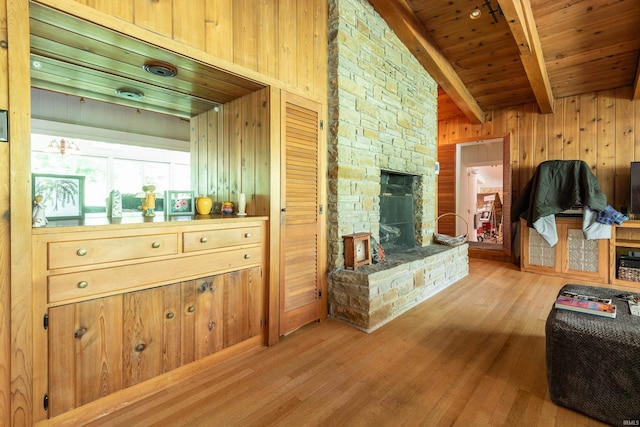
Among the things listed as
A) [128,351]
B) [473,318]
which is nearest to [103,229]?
[128,351]

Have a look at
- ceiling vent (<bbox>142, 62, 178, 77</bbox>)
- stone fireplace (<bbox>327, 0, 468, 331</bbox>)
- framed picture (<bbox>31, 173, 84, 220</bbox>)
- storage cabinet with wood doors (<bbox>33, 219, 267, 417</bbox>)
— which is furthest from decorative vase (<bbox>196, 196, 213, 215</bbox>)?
stone fireplace (<bbox>327, 0, 468, 331</bbox>)

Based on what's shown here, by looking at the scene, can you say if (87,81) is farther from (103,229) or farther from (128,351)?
(128,351)

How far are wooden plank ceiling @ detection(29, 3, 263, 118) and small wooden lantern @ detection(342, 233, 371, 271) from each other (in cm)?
146

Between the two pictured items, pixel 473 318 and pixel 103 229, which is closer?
pixel 103 229

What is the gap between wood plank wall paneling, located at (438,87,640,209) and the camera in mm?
4191

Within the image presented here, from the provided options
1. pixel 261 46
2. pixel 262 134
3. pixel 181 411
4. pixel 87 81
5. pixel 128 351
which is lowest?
pixel 181 411

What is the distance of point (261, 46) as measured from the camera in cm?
215

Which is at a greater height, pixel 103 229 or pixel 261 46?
pixel 261 46

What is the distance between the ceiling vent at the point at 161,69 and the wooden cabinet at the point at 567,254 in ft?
15.8

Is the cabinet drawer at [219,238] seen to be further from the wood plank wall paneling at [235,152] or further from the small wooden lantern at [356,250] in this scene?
the small wooden lantern at [356,250]

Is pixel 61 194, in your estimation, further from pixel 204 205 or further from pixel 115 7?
pixel 115 7

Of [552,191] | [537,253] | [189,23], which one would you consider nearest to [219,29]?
[189,23]

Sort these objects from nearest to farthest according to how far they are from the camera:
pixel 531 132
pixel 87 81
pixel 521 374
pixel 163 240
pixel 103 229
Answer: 1. pixel 103 229
2. pixel 163 240
3. pixel 521 374
4. pixel 87 81
5. pixel 531 132

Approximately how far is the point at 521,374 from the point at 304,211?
5.98 ft
